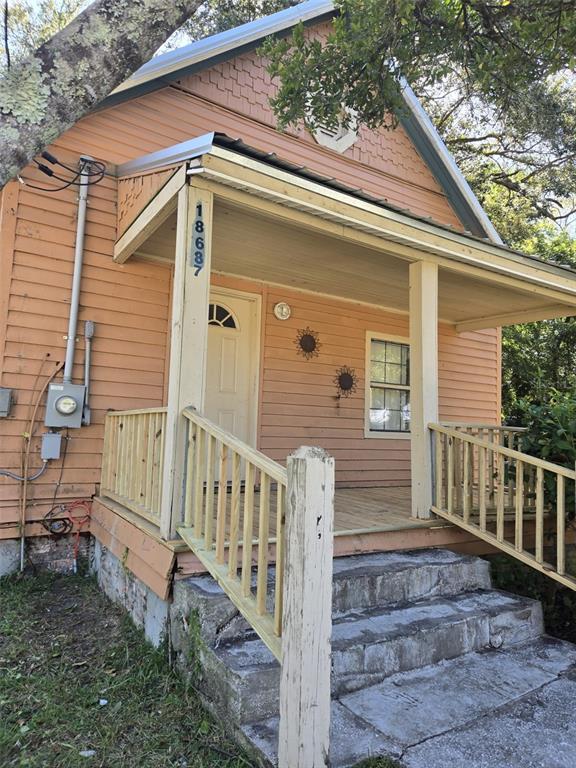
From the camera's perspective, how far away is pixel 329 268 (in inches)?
209

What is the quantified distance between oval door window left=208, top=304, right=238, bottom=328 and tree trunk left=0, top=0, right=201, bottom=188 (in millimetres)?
3617

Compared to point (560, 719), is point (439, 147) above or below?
above

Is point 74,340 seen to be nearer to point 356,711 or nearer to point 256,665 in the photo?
point 256,665

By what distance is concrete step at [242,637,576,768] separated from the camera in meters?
2.04

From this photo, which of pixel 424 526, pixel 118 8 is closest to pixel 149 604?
pixel 424 526

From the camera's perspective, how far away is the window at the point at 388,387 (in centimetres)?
692

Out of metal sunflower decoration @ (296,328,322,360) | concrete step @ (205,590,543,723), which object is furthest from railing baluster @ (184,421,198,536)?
metal sunflower decoration @ (296,328,322,360)

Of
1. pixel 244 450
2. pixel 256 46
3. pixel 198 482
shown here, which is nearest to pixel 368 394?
pixel 198 482

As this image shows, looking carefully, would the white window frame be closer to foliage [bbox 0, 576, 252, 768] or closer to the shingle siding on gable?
the shingle siding on gable

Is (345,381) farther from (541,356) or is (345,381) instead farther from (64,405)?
(541,356)

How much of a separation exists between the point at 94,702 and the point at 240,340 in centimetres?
389

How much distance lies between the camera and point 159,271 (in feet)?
16.7

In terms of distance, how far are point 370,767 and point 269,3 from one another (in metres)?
12.7

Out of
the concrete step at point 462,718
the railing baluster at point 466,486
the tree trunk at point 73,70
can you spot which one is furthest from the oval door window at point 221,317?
the concrete step at point 462,718
